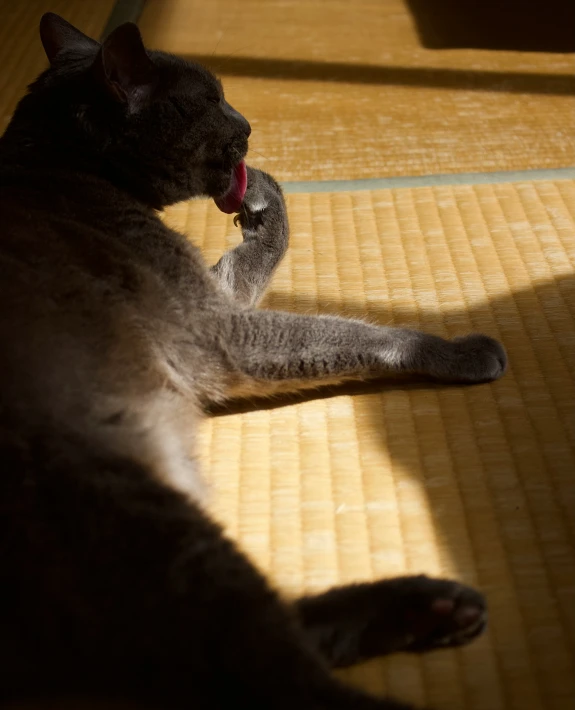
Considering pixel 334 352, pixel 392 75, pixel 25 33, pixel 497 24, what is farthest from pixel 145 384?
pixel 497 24

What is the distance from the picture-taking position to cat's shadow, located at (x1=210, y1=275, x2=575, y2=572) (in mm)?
A: 1223

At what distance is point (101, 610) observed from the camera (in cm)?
81

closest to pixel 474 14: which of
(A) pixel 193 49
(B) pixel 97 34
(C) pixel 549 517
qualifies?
(A) pixel 193 49

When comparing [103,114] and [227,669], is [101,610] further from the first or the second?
[103,114]

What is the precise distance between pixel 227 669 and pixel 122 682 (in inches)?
5.0

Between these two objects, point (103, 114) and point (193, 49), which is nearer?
point (103, 114)

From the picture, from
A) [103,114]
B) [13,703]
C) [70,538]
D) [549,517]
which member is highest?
[103,114]

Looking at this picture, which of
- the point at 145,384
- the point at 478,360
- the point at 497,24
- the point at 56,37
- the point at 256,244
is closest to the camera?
the point at 145,384

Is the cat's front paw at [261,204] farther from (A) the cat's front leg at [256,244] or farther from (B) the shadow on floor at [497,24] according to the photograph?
(B) the shadow on floor at [497,24]

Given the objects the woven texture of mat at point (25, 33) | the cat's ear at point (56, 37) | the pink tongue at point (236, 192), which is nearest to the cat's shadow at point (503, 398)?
the pink tongue at point (236, 192)

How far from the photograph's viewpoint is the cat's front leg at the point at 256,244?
1.60 m

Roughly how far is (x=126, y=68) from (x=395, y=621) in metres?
1.01

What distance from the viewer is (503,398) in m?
1.37

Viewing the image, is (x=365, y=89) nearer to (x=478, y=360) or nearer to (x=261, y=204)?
(x=261, y=204)
